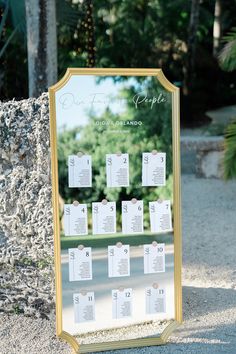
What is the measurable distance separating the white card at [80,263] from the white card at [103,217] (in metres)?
0.13

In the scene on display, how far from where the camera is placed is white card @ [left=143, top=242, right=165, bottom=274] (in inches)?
149

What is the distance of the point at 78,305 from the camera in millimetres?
3682

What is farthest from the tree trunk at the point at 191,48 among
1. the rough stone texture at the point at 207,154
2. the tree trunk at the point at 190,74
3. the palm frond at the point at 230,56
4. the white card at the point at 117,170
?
the white card at the point at 117,170

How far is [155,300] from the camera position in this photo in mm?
3844

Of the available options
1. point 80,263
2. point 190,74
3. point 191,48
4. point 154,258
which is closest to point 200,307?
point 154,258

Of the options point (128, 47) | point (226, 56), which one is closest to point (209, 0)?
point (128, 47)

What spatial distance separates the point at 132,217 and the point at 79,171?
0.42m

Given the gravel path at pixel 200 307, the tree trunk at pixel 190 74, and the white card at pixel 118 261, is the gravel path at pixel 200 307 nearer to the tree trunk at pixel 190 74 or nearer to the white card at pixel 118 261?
the white card at pixel 118 261

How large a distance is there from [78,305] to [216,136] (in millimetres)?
7479

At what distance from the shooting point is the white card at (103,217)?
3.67 metres

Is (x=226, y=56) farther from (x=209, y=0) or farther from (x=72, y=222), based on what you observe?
(x=209, y=0)

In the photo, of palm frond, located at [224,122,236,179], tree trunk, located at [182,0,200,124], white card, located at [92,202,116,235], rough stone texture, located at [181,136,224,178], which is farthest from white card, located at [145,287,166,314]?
tree trunk, located at [182,0,200,124]

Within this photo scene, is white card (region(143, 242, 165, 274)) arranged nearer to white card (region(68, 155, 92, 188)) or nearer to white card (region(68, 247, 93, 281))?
white card (region(68, 247, 93, 281))

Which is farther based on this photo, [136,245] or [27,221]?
[27,221]
